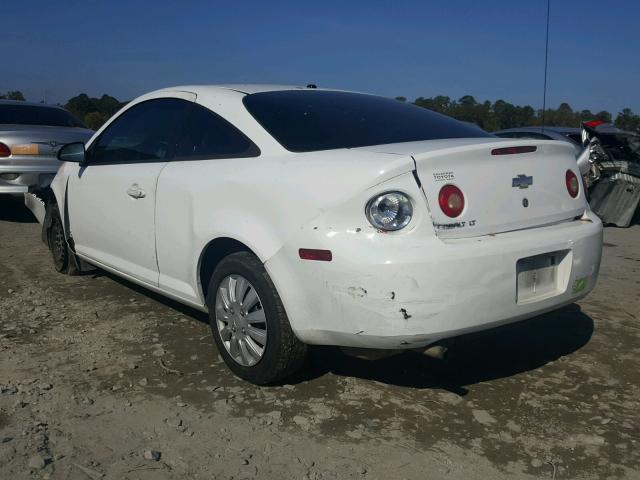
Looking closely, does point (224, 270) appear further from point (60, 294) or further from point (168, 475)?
point (60, 294)

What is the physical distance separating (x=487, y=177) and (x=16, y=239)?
597 centimetres

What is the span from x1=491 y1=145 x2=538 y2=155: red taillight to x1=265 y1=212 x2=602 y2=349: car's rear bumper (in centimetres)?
38

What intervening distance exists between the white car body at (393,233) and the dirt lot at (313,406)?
35 cm

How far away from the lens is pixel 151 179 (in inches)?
162

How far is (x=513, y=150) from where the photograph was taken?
333 cm

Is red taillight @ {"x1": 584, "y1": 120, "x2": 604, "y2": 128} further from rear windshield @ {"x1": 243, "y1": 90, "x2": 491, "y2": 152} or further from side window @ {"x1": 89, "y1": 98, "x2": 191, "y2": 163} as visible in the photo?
A: side window @ {"x1": 89, "y1": 98, "x2": 191, "y2": 163}

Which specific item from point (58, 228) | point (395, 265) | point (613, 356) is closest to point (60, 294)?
point (58, 228)

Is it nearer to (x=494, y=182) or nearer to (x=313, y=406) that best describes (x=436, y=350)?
(x=313, y=406)

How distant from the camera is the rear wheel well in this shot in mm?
3576

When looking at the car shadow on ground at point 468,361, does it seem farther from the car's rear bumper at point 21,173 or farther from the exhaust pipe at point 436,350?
the car's rear bumper at point 21,173

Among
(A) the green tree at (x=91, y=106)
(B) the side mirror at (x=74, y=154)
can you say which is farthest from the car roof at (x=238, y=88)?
(A) the green tree at (x=91, y=106)

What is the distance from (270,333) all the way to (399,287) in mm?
762

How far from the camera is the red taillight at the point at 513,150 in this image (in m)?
3.27

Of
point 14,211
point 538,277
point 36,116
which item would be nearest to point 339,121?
point 538,277
